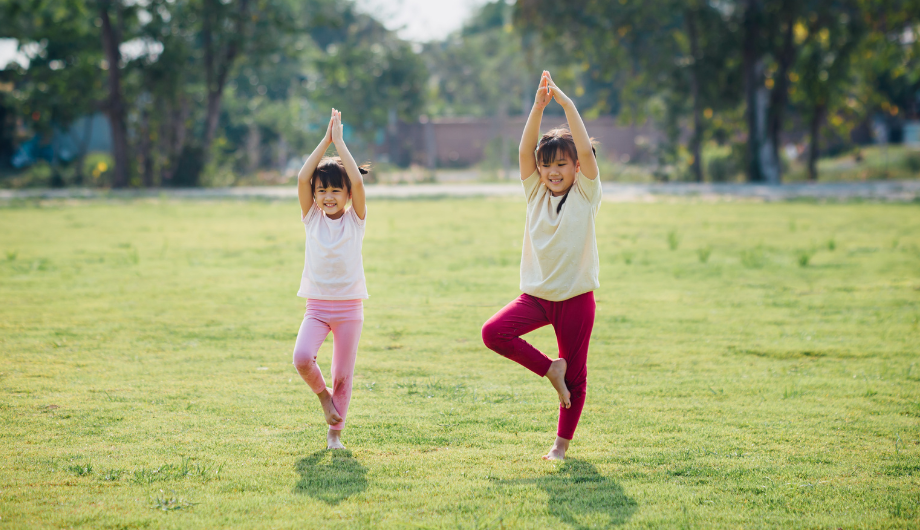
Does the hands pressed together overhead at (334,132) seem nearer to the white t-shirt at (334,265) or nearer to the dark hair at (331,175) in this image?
the dark hair at (331,175)

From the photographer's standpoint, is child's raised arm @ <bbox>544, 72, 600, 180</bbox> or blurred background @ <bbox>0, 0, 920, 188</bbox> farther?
blurred background @ <bbox>0, 0, 920, 188</bbox>

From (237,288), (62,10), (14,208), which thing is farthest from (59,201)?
(237,288)

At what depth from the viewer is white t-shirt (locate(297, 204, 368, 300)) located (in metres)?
4.16

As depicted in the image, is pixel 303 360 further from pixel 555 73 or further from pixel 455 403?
pixel 555 73

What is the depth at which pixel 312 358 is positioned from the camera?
4.07 meters

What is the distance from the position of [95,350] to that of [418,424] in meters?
2.89

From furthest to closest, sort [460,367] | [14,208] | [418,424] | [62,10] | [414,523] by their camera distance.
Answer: [62,10], [14,208], [460,367], [418,424], [414,523]

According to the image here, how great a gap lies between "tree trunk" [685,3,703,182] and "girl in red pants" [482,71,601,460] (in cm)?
2320

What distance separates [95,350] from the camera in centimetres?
609

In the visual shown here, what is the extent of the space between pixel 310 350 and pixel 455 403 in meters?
1.11

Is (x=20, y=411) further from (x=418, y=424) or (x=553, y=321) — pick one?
(x=553, y=321)

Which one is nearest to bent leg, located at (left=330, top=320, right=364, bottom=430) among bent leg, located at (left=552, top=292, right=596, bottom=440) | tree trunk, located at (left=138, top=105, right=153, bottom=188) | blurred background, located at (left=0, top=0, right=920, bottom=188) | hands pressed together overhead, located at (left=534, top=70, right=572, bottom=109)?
bent leg, located at (left=552, top=292, right=596, bottom=440)

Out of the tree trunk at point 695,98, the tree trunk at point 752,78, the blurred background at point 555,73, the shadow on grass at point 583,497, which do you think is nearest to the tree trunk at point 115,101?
Result: the blurred background at point 555,73

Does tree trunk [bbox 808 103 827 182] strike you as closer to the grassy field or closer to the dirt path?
the dirt path
